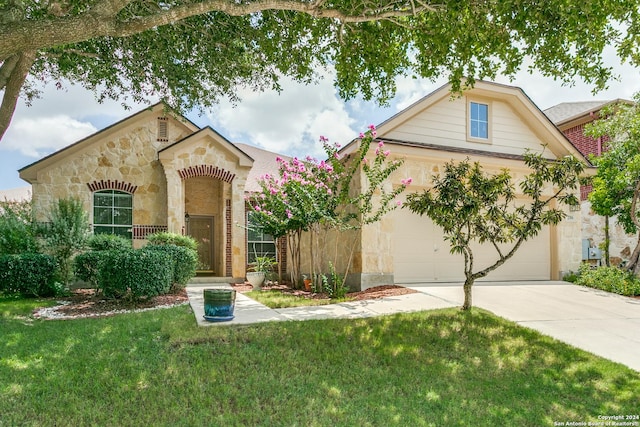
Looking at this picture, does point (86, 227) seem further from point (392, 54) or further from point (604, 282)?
point (604, 282)

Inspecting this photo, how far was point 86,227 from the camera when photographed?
11625 mm

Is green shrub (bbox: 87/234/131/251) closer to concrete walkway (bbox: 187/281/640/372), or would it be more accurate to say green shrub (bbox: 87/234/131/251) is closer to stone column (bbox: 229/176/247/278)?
concrete walkway (bbox: 187/281/640/372)

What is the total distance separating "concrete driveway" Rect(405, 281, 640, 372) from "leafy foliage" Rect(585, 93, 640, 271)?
295 centimetres

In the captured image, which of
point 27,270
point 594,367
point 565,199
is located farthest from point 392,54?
point 27,270

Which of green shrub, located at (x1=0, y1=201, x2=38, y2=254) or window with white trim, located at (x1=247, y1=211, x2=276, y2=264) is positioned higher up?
green shrub, located at (x1=0, y1=201, x2=38, y2=254)

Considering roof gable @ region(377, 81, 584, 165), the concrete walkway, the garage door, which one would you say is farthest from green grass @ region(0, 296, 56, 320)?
roof gable @ region(377, 81, 584, 165)

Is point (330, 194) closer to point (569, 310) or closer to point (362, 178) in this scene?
point (362, 178)

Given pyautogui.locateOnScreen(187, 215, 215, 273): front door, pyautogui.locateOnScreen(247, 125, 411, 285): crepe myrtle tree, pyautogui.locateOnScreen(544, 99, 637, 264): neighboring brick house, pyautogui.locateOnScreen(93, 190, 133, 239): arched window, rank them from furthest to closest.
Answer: pyautogui.locateOnScreen(544, 99, 637, 264): neighboring brick house → pyautogui.locateOnScreen(187, 215, 215, 273): front door → pyautogui.locateOnScreen(93, 190, 133, 239): arched window → pyautogui.locateOnScreen(247, 125, 411, 285): crepe myrtle tree

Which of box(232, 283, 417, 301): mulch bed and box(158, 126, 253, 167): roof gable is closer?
box(232, 283, 417, 301): mulch bed

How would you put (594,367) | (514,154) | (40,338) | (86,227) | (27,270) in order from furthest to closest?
(514,154)
(86,227)
(27,270)
(40,338)
(594,367)

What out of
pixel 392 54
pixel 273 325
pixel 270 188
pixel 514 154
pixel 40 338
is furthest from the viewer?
pixel 514 154

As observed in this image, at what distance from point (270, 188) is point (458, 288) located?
6009 mm

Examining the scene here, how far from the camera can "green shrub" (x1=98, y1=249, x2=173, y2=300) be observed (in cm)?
862

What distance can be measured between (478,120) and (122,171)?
11.8 metres
